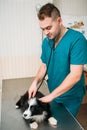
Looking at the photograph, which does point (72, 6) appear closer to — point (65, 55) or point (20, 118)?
point (65, 55)

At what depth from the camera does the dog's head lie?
126cm

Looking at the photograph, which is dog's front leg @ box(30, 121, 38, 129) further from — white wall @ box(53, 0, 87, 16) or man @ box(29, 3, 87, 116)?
white wall @ box(53, 0, 87, 16)

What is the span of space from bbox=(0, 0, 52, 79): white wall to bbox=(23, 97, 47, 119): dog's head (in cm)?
143

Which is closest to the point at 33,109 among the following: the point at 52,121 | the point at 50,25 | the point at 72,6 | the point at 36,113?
the point at 36,113

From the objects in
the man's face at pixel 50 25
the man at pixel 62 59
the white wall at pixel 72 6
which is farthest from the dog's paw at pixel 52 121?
the white wall at pixel 72 6

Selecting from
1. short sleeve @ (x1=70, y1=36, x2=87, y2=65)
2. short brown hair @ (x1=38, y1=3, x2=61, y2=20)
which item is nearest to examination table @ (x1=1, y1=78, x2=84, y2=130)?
short sleeve @ (x1=70, y1=36, x2=87, y2=65)

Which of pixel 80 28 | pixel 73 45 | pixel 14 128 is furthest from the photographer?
pixel 80 28

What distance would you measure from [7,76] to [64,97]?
134 centimetres

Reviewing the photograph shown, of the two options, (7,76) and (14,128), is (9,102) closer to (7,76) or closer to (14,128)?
(14,128)

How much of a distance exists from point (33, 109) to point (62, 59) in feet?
1.37

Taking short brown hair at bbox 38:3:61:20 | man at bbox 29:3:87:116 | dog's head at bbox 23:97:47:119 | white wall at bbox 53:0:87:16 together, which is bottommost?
dog's head at bbox 23:97:47:119

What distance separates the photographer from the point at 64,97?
154cm

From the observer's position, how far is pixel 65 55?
145 cm

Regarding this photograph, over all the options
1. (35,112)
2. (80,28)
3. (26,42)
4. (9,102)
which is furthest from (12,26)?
(35,112)
